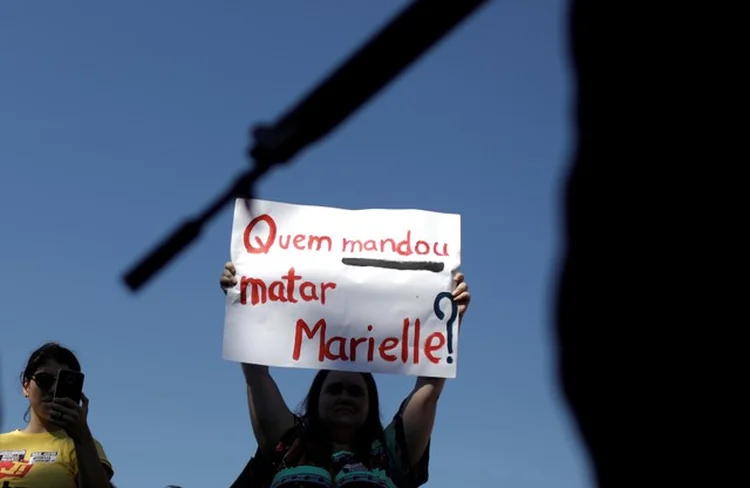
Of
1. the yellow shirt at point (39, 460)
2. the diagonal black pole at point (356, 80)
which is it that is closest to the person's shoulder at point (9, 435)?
the yellow shirt at point (39, 460)

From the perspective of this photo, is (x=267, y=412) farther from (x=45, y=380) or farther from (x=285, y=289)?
(x=45, y=380)

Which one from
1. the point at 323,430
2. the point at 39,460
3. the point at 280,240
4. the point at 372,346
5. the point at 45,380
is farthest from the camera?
the point at 280,240

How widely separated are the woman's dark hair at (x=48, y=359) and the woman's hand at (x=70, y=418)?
0.85 feet

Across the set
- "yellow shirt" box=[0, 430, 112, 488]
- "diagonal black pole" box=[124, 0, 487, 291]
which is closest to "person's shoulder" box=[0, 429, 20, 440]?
"yellow shirt" box=[0, 430, 112, 488]

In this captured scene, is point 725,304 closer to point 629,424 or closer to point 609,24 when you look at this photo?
point 629,424

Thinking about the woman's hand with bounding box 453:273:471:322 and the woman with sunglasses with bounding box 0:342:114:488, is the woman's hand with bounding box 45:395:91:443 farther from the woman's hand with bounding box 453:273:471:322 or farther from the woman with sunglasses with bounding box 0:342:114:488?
the woman's hand with bounding box 453:273:471:322

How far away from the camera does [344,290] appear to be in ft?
14.6

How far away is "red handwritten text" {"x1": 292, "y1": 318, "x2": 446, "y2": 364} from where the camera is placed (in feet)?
14.1

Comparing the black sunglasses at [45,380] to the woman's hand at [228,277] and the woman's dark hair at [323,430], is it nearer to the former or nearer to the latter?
the woman's hand at [228,277]

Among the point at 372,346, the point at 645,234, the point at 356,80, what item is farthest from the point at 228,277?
the point at 645,234

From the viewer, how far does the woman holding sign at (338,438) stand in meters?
3.69

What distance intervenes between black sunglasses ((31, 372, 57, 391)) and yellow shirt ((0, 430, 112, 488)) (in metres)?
0.18

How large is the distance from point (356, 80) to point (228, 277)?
3.20 meters

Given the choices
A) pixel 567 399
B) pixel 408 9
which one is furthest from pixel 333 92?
pixel 567 399
